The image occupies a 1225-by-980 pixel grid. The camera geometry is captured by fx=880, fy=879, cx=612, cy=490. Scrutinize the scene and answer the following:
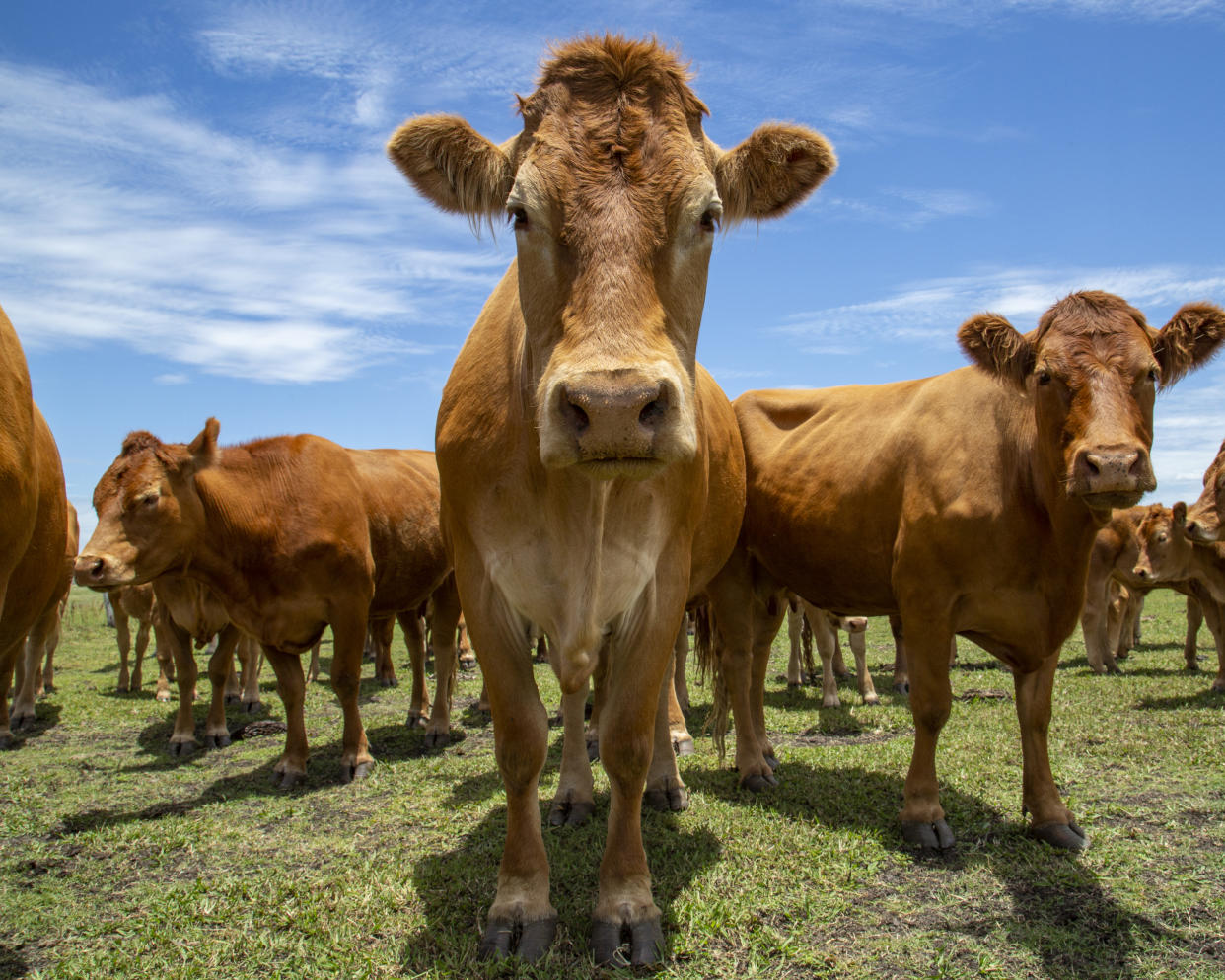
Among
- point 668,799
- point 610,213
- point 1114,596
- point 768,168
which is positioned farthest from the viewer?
point 1114,596

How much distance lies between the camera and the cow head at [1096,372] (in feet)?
13.1

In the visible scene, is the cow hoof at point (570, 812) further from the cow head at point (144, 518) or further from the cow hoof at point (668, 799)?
the cow head at point (144, 518)

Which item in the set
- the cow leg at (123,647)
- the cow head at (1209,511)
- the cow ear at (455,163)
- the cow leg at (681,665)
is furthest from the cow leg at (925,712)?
the cow leg at (123,647)

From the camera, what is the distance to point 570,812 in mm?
5031

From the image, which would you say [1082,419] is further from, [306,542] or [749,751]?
[306,542]

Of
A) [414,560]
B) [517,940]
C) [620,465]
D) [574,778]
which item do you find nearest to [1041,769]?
[574,778]

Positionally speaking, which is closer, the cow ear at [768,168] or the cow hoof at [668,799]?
the cow ear at [768,168]

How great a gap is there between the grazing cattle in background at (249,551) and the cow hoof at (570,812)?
234 centimetres

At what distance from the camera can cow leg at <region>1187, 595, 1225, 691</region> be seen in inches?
370

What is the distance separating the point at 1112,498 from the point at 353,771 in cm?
540

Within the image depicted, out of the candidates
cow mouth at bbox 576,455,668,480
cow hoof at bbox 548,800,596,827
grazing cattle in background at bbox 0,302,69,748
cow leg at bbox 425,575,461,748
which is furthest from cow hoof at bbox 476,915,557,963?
cow leg at bbox 425,575,461,748

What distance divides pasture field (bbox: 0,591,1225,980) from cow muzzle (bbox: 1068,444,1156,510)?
171cm

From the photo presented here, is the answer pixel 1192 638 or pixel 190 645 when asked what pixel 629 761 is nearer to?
pixel 190 645

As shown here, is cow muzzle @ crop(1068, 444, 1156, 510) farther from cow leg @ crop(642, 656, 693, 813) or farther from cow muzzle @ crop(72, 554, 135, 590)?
cow muzzle @ crop(72, 554, 135, 590)
